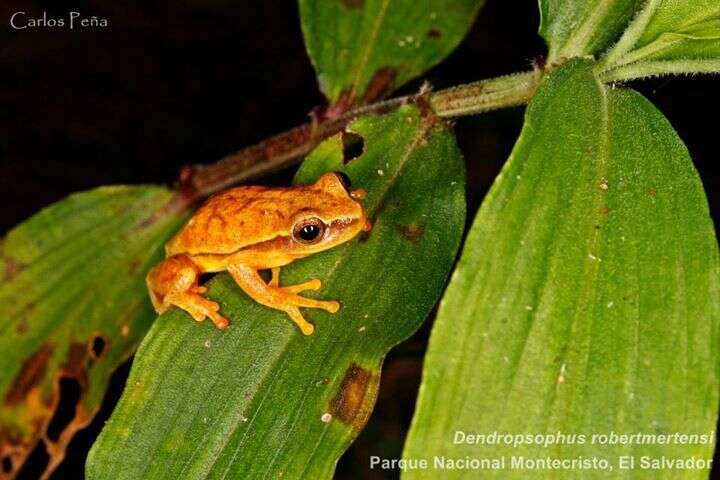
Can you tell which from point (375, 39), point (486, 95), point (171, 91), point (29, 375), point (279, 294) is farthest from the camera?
point (171, 91)

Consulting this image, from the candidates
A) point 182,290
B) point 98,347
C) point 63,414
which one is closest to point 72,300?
point 98,347

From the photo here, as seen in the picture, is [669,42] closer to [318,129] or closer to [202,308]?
[318,129]

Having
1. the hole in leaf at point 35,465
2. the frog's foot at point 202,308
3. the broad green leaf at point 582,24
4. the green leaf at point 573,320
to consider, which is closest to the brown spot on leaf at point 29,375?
the hole in leaf at point 35,465

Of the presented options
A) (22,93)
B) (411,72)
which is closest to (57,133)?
(22,93)

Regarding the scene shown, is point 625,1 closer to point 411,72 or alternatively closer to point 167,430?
point 411,72

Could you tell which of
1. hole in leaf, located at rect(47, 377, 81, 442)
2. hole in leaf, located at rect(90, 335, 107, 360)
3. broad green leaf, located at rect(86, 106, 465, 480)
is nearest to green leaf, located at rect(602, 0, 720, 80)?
broad green leaf, located at rect(86, 106, 465, 480)

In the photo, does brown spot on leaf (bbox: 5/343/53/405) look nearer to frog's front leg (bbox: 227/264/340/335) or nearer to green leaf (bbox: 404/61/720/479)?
frog's front leg (bbox: 227/264/340/335)
